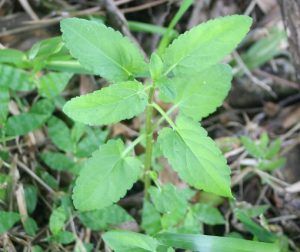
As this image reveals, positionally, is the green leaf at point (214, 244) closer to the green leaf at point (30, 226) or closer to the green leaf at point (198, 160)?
the green leaf at point (198, 160)

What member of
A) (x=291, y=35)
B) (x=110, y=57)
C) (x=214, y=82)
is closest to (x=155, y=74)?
(x=110, y=57)

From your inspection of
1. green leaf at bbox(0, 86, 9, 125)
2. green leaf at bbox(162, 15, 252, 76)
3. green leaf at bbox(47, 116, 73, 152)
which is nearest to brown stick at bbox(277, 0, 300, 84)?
green leaf at bbox(162, 15, 252, 76)

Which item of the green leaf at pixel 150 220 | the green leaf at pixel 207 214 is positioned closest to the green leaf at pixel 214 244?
the green leaf at pixel 150 220

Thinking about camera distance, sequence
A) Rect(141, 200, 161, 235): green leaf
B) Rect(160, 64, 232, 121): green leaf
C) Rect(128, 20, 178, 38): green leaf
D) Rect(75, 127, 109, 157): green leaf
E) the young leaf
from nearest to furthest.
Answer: the young leaf
Rect(160, 64, 232, 121): green leaf
Rect(141, 200, 161, 235): green leaf
Rect(75, 127, 109, 157): green leaf
Rect(128, 20, 178, 38): green leaf

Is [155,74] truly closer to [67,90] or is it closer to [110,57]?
[110,57]

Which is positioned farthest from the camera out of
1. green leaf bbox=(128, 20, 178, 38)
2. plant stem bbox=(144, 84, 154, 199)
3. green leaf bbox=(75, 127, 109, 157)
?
green leaf bbox=(128, 20, 178, 38)

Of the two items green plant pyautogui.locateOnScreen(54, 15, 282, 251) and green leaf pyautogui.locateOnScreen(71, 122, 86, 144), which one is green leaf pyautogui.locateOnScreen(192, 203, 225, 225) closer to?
green plant pyautogui.locateOnScreen(54, 15, 282, 251)

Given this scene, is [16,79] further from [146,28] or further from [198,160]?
[198,160]
